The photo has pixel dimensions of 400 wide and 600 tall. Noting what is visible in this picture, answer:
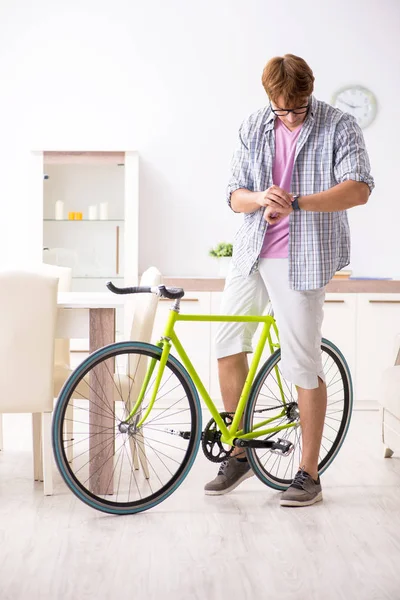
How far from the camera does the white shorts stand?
2793mm

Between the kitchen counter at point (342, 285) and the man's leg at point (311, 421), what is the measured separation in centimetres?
197

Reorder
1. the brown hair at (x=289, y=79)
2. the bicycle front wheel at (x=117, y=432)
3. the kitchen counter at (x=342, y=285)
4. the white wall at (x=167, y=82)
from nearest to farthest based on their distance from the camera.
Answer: the bicycle front wheel at (x=117, y=432)
the brown hair at (x=289, y=79)
the kitchen counter at (x=342, y=285)
the white wall at (x=167, y=82)

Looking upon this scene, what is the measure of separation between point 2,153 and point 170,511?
3.19 meters

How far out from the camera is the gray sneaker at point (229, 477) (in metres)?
2.95

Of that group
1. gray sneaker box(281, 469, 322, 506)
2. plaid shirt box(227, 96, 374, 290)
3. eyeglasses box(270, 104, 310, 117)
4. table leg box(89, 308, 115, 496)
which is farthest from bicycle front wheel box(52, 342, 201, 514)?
eyeglasses box(270, 104, 310, 117)

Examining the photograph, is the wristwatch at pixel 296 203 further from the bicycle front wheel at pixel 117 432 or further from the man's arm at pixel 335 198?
the bicycle front wheel at pixel 117 432

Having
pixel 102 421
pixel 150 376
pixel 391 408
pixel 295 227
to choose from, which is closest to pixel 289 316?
pixel 295 227

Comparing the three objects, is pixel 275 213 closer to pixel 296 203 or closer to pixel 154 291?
pixel 296 203

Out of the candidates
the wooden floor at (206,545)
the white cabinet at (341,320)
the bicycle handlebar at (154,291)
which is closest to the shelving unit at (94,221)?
the white cabinet at (341,320)

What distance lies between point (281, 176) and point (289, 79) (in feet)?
1.08

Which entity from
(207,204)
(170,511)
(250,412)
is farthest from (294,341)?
(207,204)

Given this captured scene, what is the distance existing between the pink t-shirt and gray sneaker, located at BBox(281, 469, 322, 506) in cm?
76

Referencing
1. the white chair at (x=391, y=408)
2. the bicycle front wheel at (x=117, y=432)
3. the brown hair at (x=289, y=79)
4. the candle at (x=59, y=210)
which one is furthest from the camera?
the candle at (x=59, y=210)

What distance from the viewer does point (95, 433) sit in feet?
9.44
